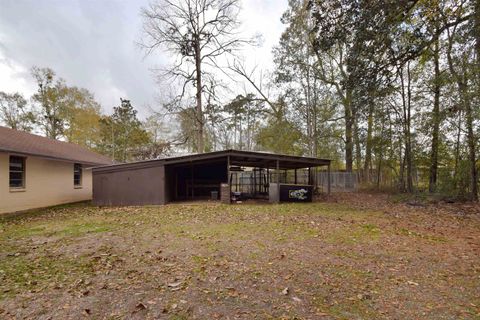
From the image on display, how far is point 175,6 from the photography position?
56.9ft

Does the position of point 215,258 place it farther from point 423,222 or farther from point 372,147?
point 372,147

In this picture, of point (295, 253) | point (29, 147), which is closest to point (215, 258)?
point (295, 253)

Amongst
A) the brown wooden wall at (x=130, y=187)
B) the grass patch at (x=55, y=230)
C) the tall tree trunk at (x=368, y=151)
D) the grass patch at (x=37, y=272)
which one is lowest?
the grass patch at (x=55, y=230)

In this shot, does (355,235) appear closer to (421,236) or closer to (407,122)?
(421,236)

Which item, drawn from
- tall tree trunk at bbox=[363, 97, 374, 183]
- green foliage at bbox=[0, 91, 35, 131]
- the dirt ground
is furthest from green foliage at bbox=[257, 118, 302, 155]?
green foliage at bbox=[0, 91, 35, 131]

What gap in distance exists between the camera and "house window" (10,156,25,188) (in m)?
11.3

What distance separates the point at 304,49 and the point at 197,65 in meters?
8.38

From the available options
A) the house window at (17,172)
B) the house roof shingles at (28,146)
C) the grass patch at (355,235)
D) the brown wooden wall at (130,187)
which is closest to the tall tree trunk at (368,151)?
the grass patch at (355,235)

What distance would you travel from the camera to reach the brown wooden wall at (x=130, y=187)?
12656mm

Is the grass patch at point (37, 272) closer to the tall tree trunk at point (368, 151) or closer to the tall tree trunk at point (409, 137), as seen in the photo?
the tall tree trunk at point (368, 151)

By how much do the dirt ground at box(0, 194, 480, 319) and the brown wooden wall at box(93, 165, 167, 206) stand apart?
5.68 meters

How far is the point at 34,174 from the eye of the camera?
12422 mm

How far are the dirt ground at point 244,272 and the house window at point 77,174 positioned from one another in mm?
9578

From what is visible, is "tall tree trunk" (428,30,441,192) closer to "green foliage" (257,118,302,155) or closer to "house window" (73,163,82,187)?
"green foliage" (257,118,302,155)
